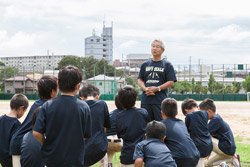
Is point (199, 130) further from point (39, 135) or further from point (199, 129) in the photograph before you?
point (39, 135)

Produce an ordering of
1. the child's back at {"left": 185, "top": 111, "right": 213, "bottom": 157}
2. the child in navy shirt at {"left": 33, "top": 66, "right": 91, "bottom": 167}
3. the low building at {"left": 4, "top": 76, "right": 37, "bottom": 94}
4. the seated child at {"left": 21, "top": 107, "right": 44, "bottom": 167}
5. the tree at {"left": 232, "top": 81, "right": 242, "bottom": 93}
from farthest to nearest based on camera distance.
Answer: the tree at {"left": 232, "top": 81, "right": 242, "bottom": 93} < the low building at {"left": 4, "top": 76, "right": 37, "bottom": 94} < the child's back at {"left": 185, "top": 111, "right": 213, "bottom": 157} < the seated child at {"left": 21, "top": 107, "right": 44, "bottom": 167} < the child in navy shirt at {"left": 33, "top": 66, "right": 91, "bottom": 167}

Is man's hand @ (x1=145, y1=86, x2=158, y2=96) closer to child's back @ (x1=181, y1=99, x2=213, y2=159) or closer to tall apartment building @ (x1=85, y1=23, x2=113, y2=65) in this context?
child's back @ (x1=181, y1=99, x2=213, y2=159)

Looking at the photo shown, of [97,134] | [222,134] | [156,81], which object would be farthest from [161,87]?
[97,134]

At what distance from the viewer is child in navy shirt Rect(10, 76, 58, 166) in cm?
386

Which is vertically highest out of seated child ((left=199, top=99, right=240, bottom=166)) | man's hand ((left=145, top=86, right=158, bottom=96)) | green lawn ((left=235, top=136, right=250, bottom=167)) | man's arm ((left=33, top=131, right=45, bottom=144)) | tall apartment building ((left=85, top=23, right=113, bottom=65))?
tall apartment building ((left=85, top=23, right=113, bottom=65))

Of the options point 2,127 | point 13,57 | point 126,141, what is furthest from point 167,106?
point 13,57

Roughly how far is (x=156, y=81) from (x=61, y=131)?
8.86 feet

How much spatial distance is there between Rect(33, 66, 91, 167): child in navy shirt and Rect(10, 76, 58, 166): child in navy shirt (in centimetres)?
61

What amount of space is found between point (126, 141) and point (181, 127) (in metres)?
0.77

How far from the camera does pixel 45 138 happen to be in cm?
335

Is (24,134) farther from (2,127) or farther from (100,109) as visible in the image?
(100,109)

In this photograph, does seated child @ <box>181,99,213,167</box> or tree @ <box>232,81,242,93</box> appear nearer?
seated child @ <box>181,99,213,167</box>

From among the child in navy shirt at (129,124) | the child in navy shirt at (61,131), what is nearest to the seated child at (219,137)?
the child in navy shirt at (129,124)

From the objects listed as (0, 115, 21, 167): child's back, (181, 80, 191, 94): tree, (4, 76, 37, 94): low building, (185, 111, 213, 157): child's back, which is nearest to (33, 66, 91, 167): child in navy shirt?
(0, 115, 21, 167): child's back
